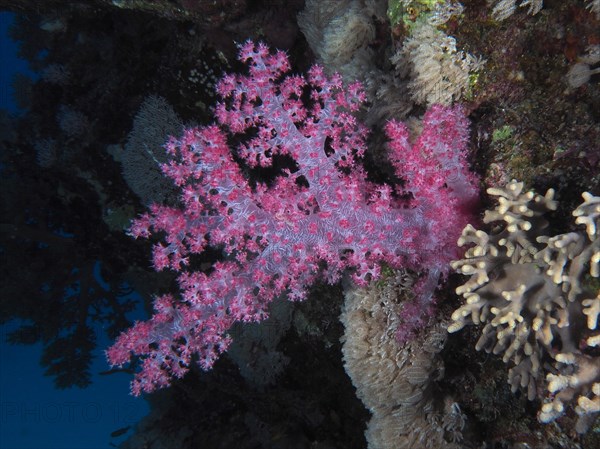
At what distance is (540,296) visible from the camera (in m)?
2.33

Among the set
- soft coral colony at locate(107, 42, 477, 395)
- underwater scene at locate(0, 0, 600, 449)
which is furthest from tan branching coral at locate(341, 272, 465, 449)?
soft coral colony at locate(107, 42, 477, 395)

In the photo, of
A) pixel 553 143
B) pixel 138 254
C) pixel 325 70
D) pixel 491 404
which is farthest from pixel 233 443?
pixel 553 143

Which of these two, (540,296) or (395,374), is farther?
(395,374)

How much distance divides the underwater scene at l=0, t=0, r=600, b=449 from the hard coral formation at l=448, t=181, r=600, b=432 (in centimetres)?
1

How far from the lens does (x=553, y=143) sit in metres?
2.50

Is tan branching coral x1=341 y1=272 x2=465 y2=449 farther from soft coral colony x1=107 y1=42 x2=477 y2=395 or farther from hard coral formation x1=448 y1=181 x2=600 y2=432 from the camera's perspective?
hard coral formation x1=448 y1=181 x2=600 y2=432

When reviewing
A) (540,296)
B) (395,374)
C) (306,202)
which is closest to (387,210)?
(306,202)

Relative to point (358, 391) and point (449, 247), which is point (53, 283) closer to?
point (358, 391)

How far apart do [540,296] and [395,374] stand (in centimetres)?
134

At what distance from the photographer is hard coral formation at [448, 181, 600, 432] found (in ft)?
7.07

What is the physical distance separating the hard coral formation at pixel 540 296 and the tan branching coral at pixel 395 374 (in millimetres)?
656

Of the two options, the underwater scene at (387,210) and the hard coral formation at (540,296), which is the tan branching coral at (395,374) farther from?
the hard coral formation at (540,296)

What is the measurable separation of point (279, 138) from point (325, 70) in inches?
→ 43.6

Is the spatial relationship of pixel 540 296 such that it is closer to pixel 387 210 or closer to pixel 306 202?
pixel 387 210
